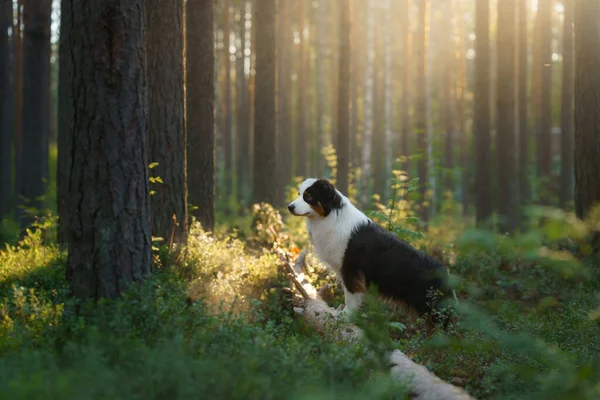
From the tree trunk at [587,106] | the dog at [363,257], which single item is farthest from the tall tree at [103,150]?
the tree trunk at [587,106]

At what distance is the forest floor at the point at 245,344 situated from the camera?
3.36 metres

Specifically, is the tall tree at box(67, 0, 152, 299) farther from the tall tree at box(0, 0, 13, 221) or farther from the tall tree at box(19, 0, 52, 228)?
the tall tree at box(0, 0, 13, 221)

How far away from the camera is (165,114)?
32.3ft

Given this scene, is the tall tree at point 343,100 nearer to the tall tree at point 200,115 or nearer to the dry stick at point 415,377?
the tall tree at point 200,115

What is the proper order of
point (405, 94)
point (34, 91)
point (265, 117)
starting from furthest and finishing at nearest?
point (405, 94) → point (34, 91) → point (265, 117)

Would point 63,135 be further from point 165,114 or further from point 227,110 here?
point 227,110

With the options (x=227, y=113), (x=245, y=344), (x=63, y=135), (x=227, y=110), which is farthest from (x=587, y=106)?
(x=227, y=113)

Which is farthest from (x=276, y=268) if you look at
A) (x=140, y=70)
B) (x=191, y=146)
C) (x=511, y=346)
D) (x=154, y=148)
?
(x=511, y=346)

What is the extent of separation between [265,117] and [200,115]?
11.9 ft

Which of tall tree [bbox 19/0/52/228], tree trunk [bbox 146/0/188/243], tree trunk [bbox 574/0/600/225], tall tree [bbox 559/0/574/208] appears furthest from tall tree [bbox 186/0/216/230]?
tall tree [bbox 559/0/574/208]

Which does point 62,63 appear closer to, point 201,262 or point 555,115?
point 201,262

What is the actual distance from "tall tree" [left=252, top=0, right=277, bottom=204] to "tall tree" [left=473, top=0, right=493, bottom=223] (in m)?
5.59

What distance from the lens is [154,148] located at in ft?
32.4

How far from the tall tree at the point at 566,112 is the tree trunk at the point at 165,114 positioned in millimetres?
14425
